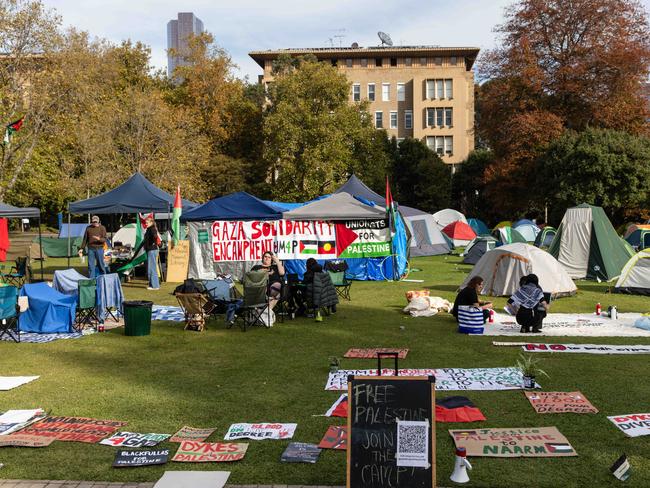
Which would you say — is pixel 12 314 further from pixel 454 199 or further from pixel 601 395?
pixel 454 199

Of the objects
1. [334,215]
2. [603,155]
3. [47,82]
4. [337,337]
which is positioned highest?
[47,82]

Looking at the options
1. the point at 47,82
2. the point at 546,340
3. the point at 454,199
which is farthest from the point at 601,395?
the point at 454,199

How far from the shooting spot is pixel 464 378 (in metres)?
8.52

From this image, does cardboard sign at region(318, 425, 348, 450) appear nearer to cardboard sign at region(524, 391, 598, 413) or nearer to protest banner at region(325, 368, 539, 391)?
protest banner at region(325, 368, 539, 391)

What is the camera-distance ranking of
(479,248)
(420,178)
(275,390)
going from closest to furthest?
1. (275,390)
2. (479,248)
3. (420,178)

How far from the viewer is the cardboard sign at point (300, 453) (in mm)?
5742

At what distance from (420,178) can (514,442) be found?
165 ft

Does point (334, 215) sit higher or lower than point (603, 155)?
lower

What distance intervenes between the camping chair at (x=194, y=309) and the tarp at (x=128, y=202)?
791 centimetres

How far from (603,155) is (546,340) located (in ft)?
84.6

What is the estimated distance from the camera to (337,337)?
38.4ft

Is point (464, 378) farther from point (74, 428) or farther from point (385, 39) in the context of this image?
point (385, 39)

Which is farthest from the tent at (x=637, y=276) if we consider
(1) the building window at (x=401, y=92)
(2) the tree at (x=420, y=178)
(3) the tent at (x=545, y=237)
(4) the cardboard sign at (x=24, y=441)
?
(1) the building window at (x=401, y=92)

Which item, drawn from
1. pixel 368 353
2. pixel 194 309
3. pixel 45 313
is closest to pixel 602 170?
pixel 194 309
